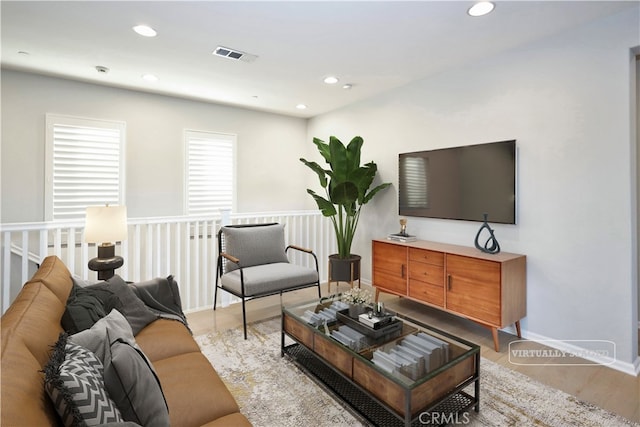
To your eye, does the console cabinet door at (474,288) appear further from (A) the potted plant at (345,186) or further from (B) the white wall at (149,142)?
(B) the white wall at (149,142)

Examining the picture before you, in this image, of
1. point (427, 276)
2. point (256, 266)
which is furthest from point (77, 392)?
point (427, 276)

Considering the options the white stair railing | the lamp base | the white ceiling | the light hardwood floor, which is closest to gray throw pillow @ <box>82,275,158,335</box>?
the lamp base

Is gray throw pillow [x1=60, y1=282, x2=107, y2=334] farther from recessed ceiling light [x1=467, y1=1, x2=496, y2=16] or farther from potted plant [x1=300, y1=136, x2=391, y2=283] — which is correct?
recessed ceiling light [x1=467, y1=1, x2=496, y2=16]

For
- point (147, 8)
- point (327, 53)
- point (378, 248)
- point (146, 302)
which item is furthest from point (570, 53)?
point (146, 302)

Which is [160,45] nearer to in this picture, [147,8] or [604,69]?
[147,8]

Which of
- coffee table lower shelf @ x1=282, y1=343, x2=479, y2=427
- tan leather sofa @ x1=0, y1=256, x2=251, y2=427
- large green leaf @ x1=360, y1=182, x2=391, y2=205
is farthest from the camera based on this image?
large green leaf @ x1=360, y1=182, x2=391, y2=205

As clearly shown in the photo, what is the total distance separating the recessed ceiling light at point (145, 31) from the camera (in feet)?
8.82

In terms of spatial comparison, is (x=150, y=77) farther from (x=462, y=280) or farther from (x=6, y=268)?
(x=462, y=280)

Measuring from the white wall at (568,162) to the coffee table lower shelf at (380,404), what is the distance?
1470 millimetres

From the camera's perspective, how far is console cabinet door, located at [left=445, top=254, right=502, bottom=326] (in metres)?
2.76

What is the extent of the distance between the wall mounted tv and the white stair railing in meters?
1.49

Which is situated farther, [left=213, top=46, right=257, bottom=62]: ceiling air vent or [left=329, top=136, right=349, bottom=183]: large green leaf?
[left=329, top=136, right=349, bottom=183]: large green leaf

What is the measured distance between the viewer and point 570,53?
2.72 m

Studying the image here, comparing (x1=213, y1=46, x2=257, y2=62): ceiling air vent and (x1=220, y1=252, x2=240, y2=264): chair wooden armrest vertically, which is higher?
(x1=213, y1=46, x2=257, y2=62): ceiling air vent
